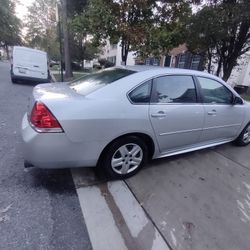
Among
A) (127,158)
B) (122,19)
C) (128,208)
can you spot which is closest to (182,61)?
(122,19)

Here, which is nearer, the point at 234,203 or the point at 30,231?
the point at 30,231

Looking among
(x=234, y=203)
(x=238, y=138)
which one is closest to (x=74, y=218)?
(x=234, y=203)

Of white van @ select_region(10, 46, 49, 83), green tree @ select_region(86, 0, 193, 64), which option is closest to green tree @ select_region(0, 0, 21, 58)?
white van @ select_region(10, 46, 49, 83)

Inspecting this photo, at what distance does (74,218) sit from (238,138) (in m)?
3.75

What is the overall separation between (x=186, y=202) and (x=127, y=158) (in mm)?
925

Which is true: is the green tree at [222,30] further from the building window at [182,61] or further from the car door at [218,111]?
the building window at [182,61]

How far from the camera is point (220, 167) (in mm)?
3686

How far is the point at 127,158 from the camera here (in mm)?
2971

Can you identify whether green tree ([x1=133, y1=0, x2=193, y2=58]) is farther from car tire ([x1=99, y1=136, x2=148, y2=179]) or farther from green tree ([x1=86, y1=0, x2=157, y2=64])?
car tire ([x1=99, y1=136, x2=148, y2=179])

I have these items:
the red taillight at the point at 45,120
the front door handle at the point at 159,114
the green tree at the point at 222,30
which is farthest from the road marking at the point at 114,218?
the green tree at the point at 222,30

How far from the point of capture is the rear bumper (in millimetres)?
2406

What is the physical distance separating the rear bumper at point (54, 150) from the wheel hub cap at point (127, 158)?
12.9 inches

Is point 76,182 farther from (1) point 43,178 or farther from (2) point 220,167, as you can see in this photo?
(2) point 220,167

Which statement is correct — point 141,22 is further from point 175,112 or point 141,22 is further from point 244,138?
point 175,112
